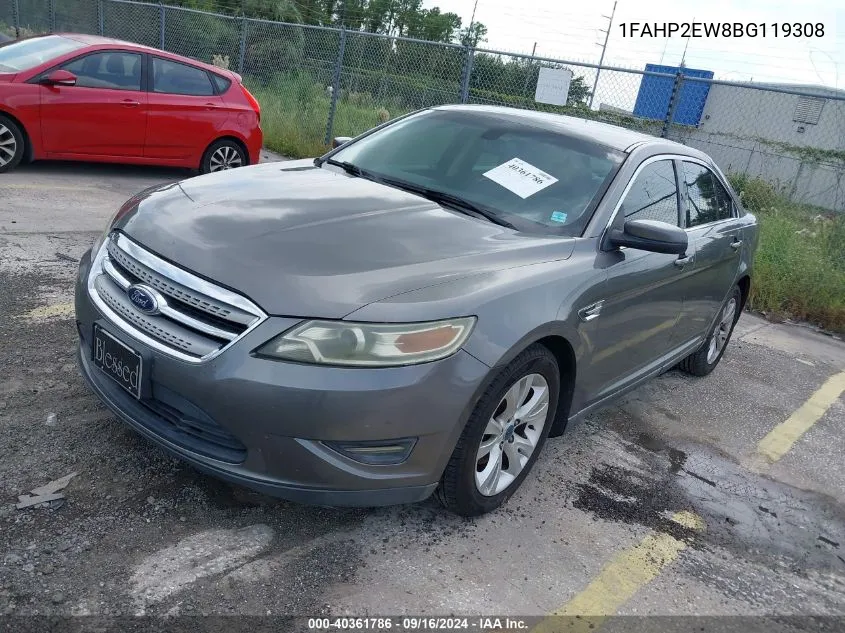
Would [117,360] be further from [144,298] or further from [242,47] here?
[242,47]

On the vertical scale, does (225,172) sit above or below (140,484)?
above

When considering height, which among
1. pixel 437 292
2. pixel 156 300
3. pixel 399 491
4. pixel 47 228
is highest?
pixel 437 292

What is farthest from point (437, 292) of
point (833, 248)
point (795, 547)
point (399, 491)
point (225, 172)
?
point (833, 248)

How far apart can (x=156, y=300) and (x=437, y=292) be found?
98 centimetres

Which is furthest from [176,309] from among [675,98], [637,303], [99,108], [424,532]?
[675,98]

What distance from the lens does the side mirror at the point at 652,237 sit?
127 inches

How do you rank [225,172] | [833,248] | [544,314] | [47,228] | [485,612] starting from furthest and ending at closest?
[833,248]
[47,228]
[225,172]
[544,314]
[485,612]

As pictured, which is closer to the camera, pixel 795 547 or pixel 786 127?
pixel 795 547

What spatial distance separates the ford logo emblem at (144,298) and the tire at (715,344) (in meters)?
3.65

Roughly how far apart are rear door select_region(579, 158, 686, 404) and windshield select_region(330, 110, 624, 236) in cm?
22

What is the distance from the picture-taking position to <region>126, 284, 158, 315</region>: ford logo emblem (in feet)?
8.48

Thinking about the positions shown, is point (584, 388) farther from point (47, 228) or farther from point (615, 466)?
point (47, 228)

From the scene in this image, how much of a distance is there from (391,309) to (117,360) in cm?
101

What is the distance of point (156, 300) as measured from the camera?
2.58 metres
